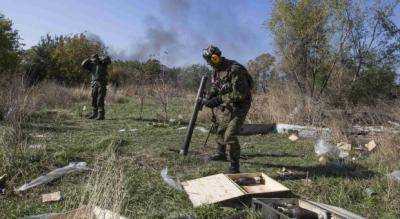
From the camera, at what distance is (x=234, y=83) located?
7094 millimetres

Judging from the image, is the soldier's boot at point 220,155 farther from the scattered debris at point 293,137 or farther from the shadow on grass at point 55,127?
the shadow on grass at point 55,127

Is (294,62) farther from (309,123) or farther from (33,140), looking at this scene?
(33,140)

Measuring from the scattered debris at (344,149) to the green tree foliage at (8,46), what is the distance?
18.2 m

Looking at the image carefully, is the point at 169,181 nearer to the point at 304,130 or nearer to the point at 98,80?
the point at 304,130

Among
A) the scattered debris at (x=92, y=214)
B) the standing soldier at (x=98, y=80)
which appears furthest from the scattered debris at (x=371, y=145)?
the standing soldier at (x=98, y=80)

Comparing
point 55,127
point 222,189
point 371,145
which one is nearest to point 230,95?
point 222,189

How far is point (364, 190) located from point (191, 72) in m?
26.3

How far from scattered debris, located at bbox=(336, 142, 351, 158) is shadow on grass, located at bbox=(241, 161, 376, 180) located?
77 cm

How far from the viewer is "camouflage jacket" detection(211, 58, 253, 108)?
23.3ft

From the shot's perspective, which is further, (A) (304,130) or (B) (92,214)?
(A) (304,130)

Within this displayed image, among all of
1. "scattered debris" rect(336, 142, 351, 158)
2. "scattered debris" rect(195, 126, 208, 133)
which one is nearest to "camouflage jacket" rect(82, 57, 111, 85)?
"scattered debris" rect(195, 126, 208, 133)

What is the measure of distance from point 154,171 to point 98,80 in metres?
6.67

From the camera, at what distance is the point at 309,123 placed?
12359 mm

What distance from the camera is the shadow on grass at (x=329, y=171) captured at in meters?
7.30
